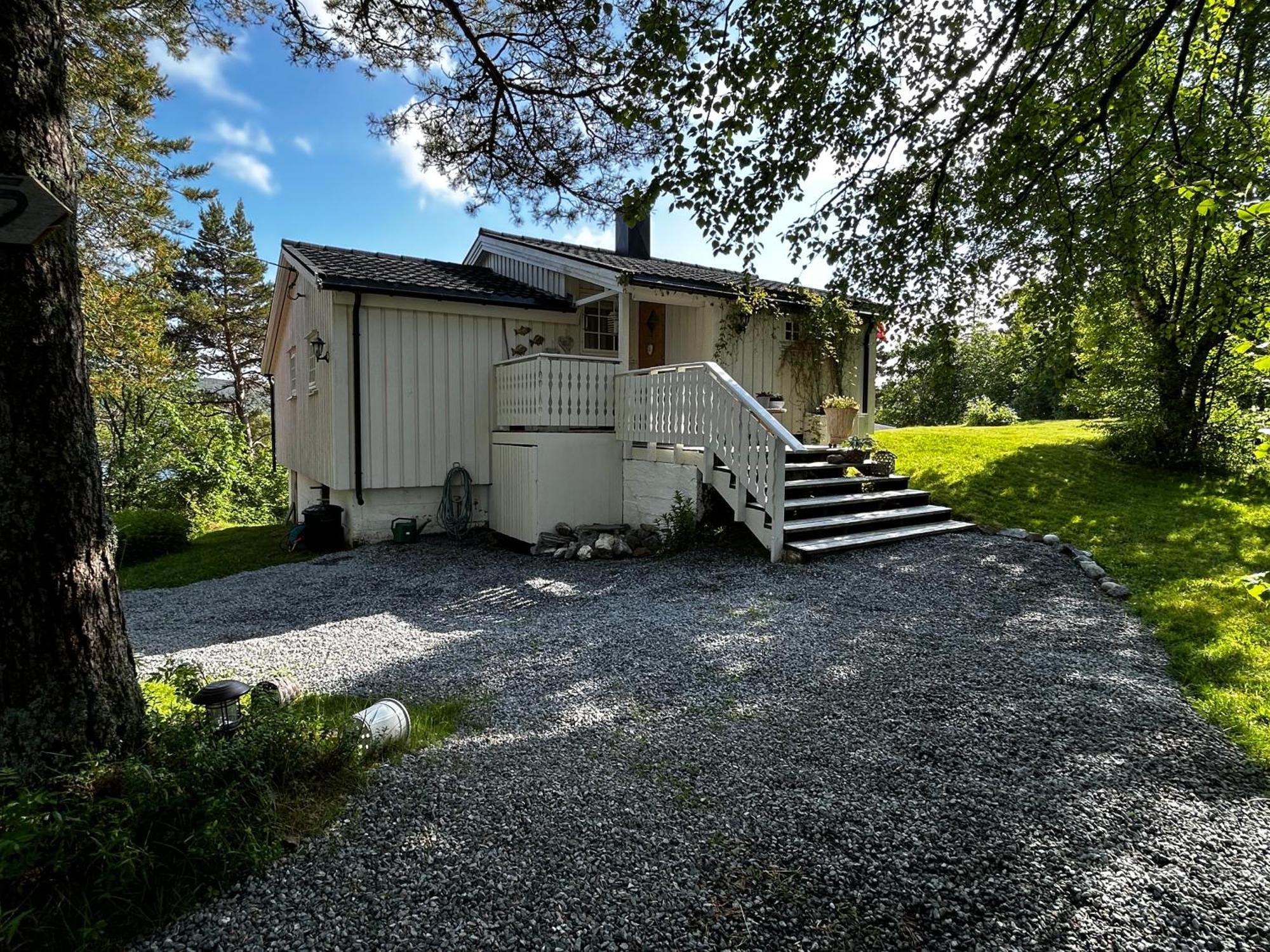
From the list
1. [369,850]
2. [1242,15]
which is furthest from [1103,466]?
[369,850]

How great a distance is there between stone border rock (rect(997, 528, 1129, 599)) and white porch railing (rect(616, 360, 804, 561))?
8.74ft

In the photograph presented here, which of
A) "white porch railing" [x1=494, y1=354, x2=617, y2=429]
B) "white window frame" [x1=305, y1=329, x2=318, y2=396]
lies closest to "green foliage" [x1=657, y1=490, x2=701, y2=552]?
"white porch railing" [x1=494, y1=354, x2=617, y2=429]

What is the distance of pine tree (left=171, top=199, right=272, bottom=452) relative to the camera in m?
24.6

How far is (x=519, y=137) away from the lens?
18.2ft

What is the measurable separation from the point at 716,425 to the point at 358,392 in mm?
4555

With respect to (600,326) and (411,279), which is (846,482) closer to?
(600,326)

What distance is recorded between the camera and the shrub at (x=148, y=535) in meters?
10.0

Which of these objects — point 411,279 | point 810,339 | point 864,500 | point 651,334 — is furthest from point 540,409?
point 810,339

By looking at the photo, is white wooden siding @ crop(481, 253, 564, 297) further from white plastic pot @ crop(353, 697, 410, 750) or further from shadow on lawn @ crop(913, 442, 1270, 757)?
white plastic pot @ crop(353, 697, 410, 750)

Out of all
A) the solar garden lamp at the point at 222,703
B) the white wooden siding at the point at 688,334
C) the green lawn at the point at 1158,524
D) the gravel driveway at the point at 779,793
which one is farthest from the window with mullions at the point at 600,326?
the solar garden lamp at the point at 222,703

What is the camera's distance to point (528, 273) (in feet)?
34.0

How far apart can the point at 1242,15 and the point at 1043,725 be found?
6.00 meters

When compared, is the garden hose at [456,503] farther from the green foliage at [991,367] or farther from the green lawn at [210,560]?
the green foliage at [991,367]

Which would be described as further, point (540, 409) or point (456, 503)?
point (456, 503)
